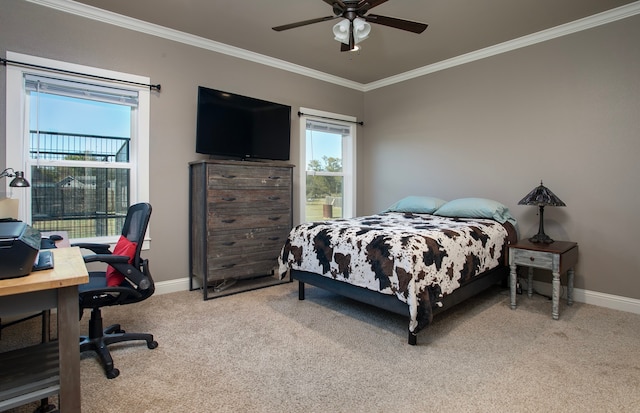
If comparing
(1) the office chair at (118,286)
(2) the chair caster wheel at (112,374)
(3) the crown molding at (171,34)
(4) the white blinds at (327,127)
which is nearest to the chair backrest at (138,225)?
(1) the office chair at (118,286)

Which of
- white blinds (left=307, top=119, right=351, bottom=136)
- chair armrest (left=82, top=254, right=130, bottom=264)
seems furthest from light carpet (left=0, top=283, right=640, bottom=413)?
white blinds (left=307, top=119, right=351, bottom=136)

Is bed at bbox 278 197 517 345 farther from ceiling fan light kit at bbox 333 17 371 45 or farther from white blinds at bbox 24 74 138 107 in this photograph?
white blinds at bbox 24 74 138 107

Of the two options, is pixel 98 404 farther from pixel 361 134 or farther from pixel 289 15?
pixel 361 134

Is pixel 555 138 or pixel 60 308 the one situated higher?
pixel 555 138

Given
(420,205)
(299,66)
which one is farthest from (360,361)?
(299,66)

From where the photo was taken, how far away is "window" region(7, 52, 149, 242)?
2828 millimetres

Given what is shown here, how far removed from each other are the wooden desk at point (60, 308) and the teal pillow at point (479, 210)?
3.40m

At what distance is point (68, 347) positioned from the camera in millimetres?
1198

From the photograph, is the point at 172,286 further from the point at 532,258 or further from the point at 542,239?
the point at 542,239

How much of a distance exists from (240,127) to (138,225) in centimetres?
182

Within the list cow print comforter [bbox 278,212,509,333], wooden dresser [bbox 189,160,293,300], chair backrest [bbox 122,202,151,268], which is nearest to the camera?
chair backrest [bbox 122,202,151,268]

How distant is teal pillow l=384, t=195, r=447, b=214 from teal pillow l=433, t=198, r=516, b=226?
0.69 ft

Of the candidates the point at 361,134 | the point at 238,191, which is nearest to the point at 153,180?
the point at 238,191

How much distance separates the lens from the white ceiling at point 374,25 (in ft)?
9.61
